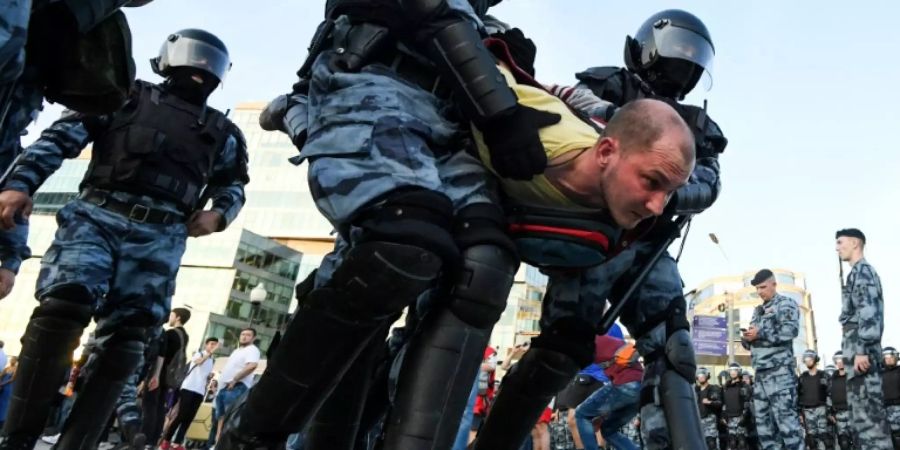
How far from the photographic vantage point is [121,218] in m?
3.03

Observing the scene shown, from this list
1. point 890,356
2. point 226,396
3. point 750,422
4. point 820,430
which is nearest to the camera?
point 226,396

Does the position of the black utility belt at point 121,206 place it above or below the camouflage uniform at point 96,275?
above

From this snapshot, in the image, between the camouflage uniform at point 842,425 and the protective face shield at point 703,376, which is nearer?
the camouflage uniform at point 842,425

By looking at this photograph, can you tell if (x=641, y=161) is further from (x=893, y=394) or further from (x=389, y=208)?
(x=893, y=394)

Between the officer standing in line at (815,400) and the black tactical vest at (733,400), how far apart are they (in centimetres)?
101

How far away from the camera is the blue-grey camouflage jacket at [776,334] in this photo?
666 cm

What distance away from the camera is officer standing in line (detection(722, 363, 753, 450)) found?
1301 centimetres

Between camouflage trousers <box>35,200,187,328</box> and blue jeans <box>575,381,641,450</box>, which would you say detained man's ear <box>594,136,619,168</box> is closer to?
camouflage trousers <box>35,200,187,328</box>

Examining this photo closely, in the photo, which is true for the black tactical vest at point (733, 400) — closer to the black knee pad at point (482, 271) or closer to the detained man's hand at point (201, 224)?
the detained man's hand at point (201, 224)

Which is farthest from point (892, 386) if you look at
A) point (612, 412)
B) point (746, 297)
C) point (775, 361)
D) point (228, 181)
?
point (746, 297)

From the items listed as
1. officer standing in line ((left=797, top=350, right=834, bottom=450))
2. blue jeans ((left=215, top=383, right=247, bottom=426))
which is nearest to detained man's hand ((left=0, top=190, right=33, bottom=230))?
blue jeans ((left=215, top=383, right=247, bottom=426))

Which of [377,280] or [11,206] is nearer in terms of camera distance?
[377,280]

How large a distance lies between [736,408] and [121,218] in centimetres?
1271

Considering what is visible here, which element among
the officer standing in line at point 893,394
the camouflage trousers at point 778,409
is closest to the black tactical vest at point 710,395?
the officer standing in line at point 893,394
